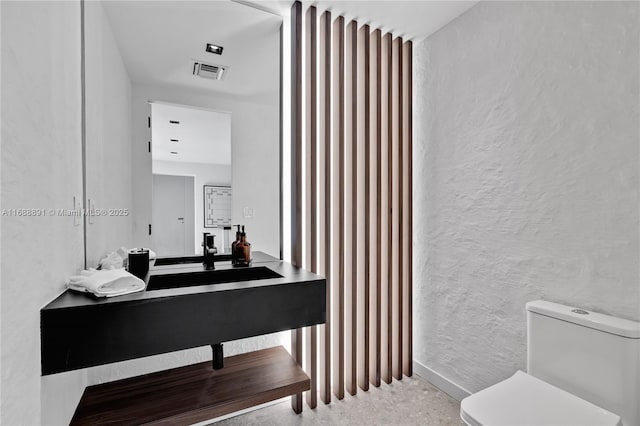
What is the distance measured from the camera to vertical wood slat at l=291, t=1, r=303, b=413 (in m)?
1.85

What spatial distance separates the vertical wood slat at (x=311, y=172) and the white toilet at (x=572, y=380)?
95 centimetres

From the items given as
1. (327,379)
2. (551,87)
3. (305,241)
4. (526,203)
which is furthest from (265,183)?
(551,87)

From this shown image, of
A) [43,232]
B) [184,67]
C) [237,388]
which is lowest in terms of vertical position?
[237,388]

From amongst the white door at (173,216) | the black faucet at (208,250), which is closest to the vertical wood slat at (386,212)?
the black faucet at (208,250)

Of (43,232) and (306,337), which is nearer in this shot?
(43,232)

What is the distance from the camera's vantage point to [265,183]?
74.8 inches

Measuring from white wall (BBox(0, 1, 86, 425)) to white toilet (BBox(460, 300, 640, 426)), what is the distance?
1373mm

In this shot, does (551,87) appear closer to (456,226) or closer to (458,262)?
(456,226)

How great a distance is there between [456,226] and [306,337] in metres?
1.19

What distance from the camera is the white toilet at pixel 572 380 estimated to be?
111cm

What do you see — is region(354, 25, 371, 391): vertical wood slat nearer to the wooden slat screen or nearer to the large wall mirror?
the wooden slat screen

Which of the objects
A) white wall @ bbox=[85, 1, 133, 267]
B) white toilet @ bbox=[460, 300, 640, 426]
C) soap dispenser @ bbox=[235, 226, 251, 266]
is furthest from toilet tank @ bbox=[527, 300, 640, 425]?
white wall @ bbox=[85, 1, 133, 267]

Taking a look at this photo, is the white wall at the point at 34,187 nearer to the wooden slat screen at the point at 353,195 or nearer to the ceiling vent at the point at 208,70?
the ceiling vent at the point at 208,70

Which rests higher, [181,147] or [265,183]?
[181,147]
